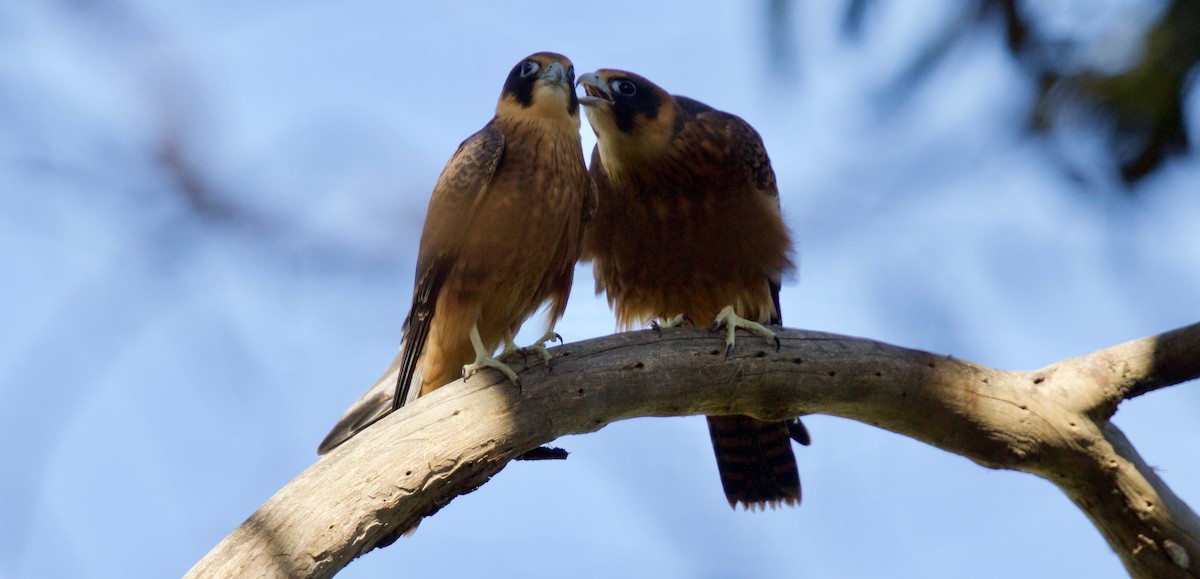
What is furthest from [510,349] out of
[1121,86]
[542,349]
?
[1121,86]

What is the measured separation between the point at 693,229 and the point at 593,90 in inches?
24.5

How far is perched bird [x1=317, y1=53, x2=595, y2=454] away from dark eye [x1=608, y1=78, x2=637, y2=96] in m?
0.39

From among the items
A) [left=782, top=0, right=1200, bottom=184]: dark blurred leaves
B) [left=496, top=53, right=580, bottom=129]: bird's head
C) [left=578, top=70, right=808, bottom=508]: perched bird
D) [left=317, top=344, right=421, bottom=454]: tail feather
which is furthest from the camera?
[left=578, top=70, right=808, bottom=508]: perched bird

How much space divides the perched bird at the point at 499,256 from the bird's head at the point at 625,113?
0.31m

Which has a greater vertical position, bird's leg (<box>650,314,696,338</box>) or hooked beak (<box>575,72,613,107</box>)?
hooked beak (<box>575,72,613,107</box>)

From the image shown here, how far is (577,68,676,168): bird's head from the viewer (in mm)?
3635

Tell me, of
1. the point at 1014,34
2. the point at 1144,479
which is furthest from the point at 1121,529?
the point at 1014,34

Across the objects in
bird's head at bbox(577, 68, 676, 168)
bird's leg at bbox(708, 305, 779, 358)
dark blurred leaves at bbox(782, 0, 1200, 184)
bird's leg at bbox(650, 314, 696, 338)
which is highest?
bird's head at bbox(577, 68, 676, 168)

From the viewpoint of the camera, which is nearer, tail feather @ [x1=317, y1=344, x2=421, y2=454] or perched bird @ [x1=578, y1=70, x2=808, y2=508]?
tail feather @ [x1=317, y1=344, x2=421, y2=454]

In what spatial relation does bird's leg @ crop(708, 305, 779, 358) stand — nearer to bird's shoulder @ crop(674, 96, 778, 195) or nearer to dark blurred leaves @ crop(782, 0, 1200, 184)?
bird's shoulder @ crop(674, 96, 778, 195)

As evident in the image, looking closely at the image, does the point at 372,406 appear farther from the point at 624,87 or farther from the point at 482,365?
the point at 624,87

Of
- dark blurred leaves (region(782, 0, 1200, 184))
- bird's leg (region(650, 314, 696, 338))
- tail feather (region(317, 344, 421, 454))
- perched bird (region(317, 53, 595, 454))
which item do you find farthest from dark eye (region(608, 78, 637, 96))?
dark blurred leaves (region(782, 0, 1200, 184))

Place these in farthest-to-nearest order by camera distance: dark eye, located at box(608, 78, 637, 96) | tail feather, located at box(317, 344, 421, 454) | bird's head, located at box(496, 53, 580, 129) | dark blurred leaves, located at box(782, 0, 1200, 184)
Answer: dark eye, located at box(608, 78, 637, 96), bird's head, located at box(496, 53, 580, 129), tail feather, located at box(317, 344, 421, 454), dark blurred leaves, located at box(782, 0, 1200, 184)

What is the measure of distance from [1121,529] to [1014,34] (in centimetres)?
246
